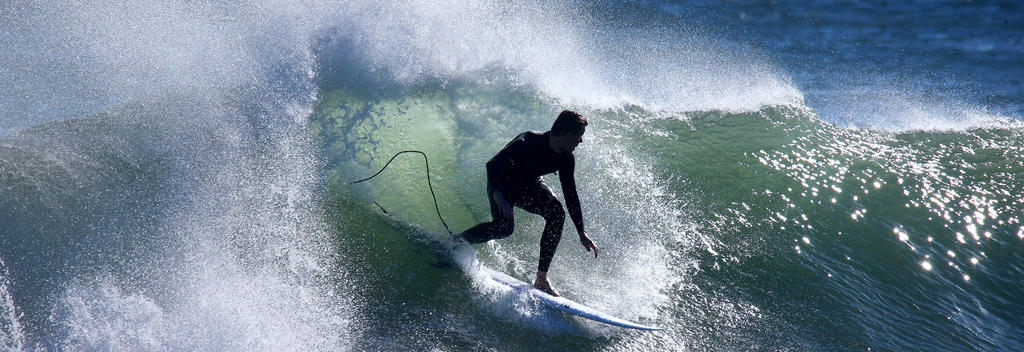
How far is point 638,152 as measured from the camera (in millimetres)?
6797

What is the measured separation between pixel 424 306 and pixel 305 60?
4116 mm

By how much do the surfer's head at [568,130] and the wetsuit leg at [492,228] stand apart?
0.65 meters

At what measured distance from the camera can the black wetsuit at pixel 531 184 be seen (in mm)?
4000

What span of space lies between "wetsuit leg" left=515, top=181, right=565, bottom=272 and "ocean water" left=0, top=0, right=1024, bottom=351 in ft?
1.32

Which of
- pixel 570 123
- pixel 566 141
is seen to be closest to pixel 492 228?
pixel 566 141

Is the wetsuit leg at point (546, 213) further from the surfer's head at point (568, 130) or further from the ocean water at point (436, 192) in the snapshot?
the surfer's head at point (568, 130)

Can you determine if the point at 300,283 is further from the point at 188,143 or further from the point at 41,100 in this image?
the point at 41,100

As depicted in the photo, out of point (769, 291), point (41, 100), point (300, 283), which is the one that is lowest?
point (769, 291)

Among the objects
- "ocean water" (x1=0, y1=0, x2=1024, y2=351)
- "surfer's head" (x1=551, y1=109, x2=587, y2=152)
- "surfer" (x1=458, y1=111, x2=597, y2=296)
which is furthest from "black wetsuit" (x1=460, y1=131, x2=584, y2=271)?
"ocean water" (x1=0, y1=0, x2=1024, y2=351)

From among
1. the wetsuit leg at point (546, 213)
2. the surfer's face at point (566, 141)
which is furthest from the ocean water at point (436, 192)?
the surfer's face at point (566, 141)

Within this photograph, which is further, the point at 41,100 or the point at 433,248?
the point at 41,100

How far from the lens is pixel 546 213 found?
4316mm

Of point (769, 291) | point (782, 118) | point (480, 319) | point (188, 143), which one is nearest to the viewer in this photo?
point (480, 319)

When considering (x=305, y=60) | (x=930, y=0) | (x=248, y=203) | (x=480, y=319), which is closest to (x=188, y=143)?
(x=248, y=203)
